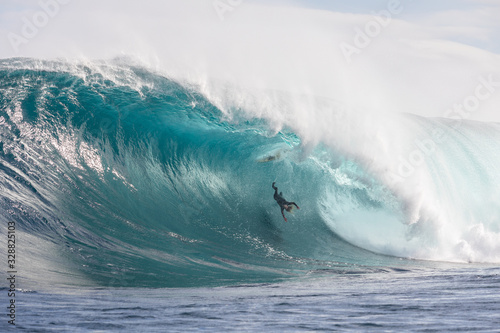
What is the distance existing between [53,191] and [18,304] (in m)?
3.87

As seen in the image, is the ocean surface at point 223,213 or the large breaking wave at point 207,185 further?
the large breaking wave at point 207,185

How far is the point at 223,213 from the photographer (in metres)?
10.5

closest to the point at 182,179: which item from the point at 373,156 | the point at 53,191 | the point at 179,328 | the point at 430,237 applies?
the point at 53,191

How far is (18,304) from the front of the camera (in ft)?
18.4

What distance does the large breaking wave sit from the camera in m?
8.38

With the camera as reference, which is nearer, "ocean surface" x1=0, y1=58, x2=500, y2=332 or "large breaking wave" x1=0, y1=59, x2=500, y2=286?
"ocean surface" x1=0, y1=58, x2=500, y2=332

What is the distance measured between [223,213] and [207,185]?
1.04 metres

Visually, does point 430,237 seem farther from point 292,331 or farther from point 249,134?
point 292,331

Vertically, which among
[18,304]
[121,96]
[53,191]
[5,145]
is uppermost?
[121,96]

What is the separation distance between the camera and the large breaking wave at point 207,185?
8.38 m

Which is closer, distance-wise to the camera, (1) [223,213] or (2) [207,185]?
(1) [223,213]

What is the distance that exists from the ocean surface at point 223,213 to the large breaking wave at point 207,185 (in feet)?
0.12

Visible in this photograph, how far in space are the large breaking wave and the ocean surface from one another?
0.12 feet

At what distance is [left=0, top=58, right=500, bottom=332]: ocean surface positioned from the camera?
555cm
